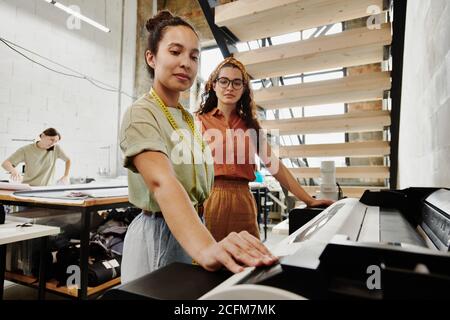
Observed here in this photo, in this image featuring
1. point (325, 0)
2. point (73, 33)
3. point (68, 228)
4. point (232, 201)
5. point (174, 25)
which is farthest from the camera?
point (73, 33)

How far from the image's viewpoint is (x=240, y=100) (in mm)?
1800

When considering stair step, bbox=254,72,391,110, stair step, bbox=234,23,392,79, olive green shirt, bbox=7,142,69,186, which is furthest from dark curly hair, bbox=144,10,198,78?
olive green shirt, bbox=7,142,69,186

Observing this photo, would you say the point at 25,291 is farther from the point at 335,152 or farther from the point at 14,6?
the point at 14,6

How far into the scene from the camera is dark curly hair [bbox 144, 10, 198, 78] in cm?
95

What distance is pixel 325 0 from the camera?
2057mm

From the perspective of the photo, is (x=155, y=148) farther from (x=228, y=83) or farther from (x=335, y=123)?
(x=335, y=123)

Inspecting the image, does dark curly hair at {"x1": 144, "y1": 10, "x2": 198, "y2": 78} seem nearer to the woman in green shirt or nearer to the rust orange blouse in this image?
the woman in green shirt

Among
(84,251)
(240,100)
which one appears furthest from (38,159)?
(240,100)

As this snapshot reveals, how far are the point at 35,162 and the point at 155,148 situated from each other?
13.6 feet

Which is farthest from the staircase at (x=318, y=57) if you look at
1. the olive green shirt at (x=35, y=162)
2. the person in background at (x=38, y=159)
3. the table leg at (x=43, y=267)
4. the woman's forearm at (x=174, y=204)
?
the olive green shirt at (x=35, y=162)

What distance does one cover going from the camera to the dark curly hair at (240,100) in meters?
1.73

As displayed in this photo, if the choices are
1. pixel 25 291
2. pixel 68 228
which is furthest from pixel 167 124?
pixel 25 291

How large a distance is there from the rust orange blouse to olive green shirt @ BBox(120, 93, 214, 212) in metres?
0.55

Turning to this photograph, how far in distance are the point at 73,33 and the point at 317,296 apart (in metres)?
6.74
